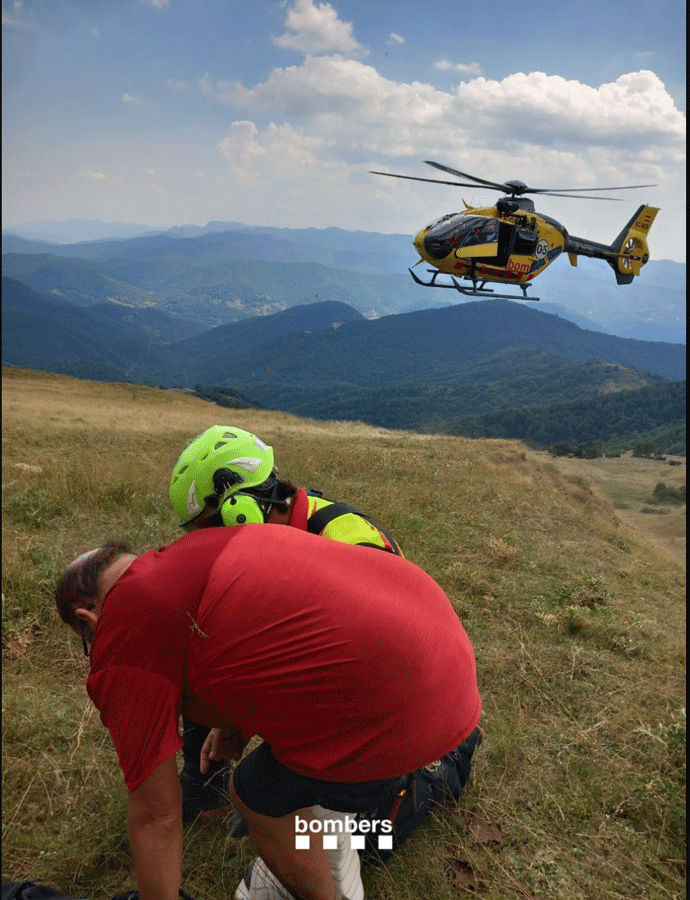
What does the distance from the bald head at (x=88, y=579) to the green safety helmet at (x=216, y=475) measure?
1180 mm

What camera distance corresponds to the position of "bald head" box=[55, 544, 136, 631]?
218 cm

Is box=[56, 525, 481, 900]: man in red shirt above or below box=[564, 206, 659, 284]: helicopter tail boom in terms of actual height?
below

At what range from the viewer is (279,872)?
94.7 inches

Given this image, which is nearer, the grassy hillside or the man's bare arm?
the man's bare arm

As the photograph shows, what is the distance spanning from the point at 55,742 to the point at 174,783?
2279mm

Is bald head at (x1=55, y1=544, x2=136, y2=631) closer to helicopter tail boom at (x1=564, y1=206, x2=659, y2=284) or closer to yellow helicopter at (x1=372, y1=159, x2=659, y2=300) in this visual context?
yellow helicopter at (x1=372, y1=159, x2=659, y2=300)

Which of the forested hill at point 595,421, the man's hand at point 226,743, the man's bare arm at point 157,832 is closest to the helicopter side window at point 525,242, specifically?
the man's hand at point 226,743

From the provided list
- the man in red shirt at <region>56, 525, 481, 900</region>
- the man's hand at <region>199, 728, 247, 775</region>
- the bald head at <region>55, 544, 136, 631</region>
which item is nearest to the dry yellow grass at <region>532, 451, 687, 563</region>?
the man's hand at <region>199, 728, 247, 775</region>

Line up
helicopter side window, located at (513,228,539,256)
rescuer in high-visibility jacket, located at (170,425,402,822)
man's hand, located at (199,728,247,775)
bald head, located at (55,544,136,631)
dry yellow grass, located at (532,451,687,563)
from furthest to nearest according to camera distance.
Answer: dry yellow grass, located at (532,451,687,563) < helicopter side window, located at (513,228,539,256) < rescuer in high-visibility jacket, located at (170,425,402,822) < man's hand, located at (199,728,247,775) < bald head, located at (55,544,136,631)

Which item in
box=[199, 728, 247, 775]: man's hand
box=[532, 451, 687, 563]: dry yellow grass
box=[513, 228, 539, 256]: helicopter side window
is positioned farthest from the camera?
box=[532, 451, 687, 563]: dry yellow grass

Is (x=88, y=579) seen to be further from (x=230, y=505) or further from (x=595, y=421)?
(x=595, y=421)

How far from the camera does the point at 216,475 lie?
3523mm

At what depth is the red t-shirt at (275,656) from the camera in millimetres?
2000

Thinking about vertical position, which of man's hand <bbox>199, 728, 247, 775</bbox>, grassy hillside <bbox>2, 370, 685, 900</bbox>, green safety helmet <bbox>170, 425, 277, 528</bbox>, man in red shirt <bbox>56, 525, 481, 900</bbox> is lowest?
grassy hillside <bbox>2, 370, 685, 900</bbox>
